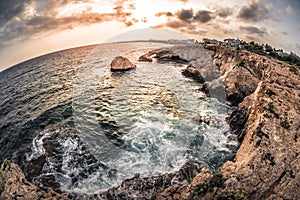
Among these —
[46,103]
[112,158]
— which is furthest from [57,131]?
[46,103]

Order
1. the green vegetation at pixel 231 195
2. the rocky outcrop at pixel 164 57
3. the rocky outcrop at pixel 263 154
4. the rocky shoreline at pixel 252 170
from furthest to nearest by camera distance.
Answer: the rocky outcrop at pixel 164 57
the rocky shoreline at pixel 252 170
the rocky outcrop at pixel 263 154
the green vegetation at pixel 231 195

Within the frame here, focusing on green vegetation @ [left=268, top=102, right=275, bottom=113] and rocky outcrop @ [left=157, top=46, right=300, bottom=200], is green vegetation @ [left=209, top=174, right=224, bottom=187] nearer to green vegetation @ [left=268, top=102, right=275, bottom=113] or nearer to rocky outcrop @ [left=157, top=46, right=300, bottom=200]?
rocky outcrop @ [left=157, top=46, right=300, bottom=200]

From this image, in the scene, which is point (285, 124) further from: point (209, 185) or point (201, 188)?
point (201, 188)

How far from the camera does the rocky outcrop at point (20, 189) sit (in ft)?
60.7

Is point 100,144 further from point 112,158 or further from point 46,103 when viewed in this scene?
point 46,103

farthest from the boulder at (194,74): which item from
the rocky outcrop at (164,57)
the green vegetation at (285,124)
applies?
the green vegetation at (285,124)

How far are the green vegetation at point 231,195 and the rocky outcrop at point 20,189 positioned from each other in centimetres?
1234

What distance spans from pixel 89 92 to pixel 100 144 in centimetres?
2034

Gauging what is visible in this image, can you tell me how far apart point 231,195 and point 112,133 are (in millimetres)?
16309

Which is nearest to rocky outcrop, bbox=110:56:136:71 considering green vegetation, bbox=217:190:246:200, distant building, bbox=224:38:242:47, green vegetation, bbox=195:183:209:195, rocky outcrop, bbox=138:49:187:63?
rocky outcrop, bbox=138:49:187:63

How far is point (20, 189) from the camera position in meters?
19.1

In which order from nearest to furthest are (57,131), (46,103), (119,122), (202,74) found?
(57,131), (119,122), (46,103), (202,74)

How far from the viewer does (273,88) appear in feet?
98.8

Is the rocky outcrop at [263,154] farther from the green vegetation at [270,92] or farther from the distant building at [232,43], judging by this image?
the distant building at [232,43]
